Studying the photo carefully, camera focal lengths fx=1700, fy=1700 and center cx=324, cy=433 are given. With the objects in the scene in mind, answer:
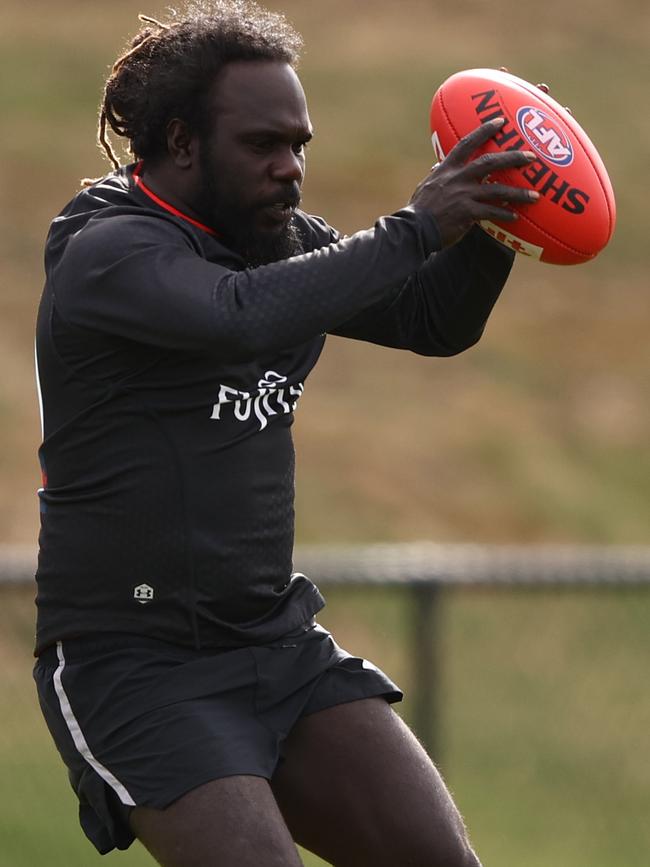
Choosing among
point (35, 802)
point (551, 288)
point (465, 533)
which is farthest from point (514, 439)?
point (35, 802)

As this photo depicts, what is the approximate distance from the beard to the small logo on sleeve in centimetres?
75

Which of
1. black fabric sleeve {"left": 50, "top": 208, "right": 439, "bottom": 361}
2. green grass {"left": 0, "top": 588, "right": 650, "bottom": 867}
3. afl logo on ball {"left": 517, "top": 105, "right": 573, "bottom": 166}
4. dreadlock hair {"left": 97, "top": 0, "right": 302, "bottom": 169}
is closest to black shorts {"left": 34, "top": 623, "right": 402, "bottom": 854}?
black fabric sleeve {"left": 50, "top": 208, "right": 439, "bottom": 361}

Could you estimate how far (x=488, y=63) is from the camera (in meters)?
21.9

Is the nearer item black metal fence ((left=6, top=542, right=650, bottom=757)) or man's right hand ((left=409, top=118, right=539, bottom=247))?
man's right hand ((left=409, top=118, right=539, bottom=247))

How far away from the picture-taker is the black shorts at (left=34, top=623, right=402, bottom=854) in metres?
3.49

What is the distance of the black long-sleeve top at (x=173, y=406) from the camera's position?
11.2ft

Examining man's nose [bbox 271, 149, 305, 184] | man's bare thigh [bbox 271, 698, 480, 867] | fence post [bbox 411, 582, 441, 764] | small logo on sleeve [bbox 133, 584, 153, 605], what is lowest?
fence post [bbox 411, 582, 441, 764]

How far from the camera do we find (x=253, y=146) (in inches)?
141

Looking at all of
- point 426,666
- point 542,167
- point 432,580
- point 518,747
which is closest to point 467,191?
point 542,167

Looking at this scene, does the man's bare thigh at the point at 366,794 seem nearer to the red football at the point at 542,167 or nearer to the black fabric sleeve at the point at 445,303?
the black fabric sleeve at the point at 445,303

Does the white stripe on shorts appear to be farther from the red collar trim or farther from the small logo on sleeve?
the red collar trim

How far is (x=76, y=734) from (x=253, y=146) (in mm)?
1312

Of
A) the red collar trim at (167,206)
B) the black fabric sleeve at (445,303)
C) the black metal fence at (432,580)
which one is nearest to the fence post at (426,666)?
the black metal fence at (432,580)

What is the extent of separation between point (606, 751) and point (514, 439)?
731cm
